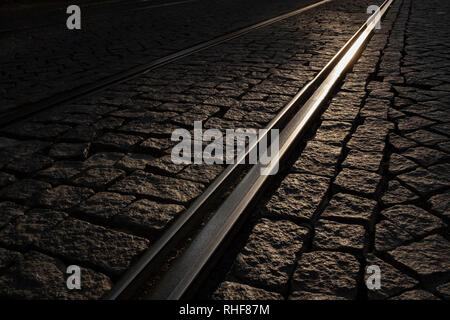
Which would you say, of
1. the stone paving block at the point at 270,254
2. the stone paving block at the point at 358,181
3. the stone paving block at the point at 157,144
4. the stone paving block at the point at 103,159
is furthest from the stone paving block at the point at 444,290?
the stone paving block at the point at 103,159

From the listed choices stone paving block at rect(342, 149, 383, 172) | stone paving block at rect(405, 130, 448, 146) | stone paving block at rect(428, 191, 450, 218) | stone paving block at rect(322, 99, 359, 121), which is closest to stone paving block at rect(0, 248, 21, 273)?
stone paving block at rect(342, 149, 383, 172)

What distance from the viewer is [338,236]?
1946mm

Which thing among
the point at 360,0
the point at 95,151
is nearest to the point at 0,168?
the point at 95,151

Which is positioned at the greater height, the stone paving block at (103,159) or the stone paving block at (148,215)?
the stone paving block at (103,159)

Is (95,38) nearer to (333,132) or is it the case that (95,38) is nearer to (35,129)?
(35,129)

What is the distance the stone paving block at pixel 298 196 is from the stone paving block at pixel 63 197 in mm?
1073

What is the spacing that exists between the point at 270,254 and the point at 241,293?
0.92ft

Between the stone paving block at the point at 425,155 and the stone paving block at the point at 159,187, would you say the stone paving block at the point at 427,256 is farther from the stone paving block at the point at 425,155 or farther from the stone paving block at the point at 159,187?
the stone paving block at the point at 159,187

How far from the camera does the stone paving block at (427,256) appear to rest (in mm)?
1693

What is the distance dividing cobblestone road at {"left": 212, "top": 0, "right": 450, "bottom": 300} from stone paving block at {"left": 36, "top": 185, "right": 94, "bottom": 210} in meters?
1.01

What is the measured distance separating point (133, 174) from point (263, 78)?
2.49 metres

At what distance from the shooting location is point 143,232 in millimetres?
2008

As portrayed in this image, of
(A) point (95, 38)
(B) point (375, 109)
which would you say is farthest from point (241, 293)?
(A) point (95, 38)
